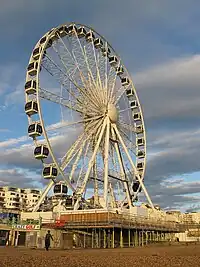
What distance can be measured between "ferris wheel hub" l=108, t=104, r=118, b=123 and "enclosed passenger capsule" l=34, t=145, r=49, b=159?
1239cm

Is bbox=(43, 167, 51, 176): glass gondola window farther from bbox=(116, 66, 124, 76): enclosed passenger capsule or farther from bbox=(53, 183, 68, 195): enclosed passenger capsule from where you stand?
bbox=(116, 66, 124, 76): enclosed passenger capsule

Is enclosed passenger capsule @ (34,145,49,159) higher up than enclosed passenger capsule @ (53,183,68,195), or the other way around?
enclosed passenger capsule @ (34,145,49,159)

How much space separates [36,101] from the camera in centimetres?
3975

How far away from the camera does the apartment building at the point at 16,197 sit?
132 metres

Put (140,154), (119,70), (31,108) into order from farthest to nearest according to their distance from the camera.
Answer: (119,70) → (140,154) → (31,108)

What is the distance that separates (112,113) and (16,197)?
9810 cm

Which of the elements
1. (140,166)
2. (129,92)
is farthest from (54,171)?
(129,92)

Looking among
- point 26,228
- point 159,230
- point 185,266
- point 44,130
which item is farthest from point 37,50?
point 185,266

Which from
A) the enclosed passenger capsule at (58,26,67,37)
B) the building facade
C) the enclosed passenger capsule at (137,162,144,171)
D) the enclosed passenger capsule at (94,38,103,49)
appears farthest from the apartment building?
the enclosed passenger capsule at (58,26,67,37)

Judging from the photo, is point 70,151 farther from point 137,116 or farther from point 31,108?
point 137,116

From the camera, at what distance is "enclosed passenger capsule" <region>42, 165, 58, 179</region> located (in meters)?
38.8

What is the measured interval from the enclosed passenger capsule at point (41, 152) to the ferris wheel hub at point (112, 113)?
40.6 feet

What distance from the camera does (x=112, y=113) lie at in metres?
48.8

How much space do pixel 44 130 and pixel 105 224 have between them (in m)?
11.4
